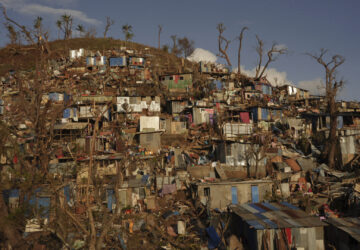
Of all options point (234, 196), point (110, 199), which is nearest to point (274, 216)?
point (234, 196)

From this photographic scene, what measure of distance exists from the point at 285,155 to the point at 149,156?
1311 cm

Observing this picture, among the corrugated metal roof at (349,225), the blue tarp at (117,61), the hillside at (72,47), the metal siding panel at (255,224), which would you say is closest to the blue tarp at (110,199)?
the metal siding panel at (255,224)

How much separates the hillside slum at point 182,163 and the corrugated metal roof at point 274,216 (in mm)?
57

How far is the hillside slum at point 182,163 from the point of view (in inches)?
540

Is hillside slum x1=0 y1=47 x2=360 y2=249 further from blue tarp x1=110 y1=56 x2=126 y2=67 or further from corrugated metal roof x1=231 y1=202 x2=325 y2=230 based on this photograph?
blue tarp x1=110 y1=56 x2=126 y2=67

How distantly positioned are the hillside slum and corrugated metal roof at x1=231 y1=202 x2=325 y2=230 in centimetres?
6

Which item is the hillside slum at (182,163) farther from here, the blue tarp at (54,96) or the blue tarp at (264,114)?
the blue tarp at (264,114)

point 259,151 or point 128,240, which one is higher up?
point 259,151

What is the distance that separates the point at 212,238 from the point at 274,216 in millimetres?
3482

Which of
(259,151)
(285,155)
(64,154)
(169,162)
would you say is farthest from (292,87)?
(64,154)

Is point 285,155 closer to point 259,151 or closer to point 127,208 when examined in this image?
point 259,151

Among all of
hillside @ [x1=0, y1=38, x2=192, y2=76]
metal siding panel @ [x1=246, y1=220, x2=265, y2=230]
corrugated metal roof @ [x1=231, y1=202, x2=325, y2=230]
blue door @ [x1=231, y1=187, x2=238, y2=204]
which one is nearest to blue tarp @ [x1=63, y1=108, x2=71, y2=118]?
hillside @ [x1=0, y1=38, x2=192, y2=76]

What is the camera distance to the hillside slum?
1372 cm

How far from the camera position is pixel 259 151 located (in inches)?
915
